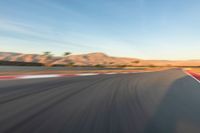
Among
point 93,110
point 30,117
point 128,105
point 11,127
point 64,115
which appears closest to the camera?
point 11,127

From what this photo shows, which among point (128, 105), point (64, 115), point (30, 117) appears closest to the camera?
point (30, 117)

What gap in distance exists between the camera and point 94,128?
12.2ft

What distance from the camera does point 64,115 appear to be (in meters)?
4.71

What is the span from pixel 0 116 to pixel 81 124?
5.93 ft

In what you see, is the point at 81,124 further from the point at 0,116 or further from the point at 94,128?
the point at 0,116

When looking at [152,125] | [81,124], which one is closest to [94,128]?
[81,124]

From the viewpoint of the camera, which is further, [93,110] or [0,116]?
[93,110]

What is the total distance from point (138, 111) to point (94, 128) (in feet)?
6.78

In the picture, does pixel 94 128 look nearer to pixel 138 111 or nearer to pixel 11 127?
pixel 11 127

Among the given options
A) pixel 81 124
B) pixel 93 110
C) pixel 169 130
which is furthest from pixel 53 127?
pixel 169 130

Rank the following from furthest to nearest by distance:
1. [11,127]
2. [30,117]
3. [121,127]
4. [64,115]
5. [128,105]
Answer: [128,105] < [64,115] < [30,117] < [121,127] < [11,127]

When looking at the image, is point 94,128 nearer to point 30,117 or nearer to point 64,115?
point 64,115

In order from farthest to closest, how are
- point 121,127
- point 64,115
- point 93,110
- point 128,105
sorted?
point 128,105
point 93,110
point 64,115
point 121,127

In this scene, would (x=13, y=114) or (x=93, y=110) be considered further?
(x=93, y=110)
